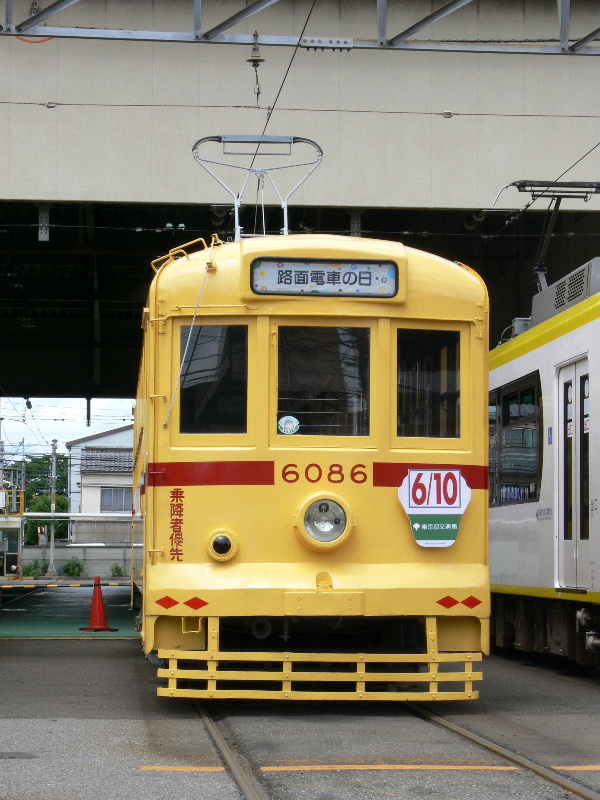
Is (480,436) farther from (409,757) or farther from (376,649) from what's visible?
(409,757)

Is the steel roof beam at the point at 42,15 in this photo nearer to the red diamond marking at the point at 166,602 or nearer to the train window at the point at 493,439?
the train window at the point at 493,439

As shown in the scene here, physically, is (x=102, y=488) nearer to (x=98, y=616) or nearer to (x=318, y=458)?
(x=98, y=616)

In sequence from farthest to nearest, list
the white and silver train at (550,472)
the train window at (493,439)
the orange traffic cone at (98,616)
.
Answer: the orange traffic cone at (98,616) < the train window at (493,439) < the white and silver train at (550,472)

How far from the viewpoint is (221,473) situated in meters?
7.78

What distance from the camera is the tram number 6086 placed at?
7777 mm

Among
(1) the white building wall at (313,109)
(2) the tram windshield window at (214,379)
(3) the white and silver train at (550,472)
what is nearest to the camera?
(2) the tram windshield window at (214,379)

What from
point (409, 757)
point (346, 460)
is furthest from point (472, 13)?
point (409, 757)

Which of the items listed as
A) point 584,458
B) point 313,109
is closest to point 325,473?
point 584,458

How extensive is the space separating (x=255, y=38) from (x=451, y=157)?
14.9 ft

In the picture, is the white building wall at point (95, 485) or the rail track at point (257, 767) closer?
the rail track at point (257, 767)

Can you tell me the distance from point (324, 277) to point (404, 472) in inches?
54.8

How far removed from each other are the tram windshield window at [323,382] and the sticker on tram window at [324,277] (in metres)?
0.26

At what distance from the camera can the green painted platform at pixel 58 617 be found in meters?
15.9

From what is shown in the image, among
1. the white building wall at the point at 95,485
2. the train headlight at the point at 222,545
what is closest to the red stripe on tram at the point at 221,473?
the train headlight at the point at 222,545
